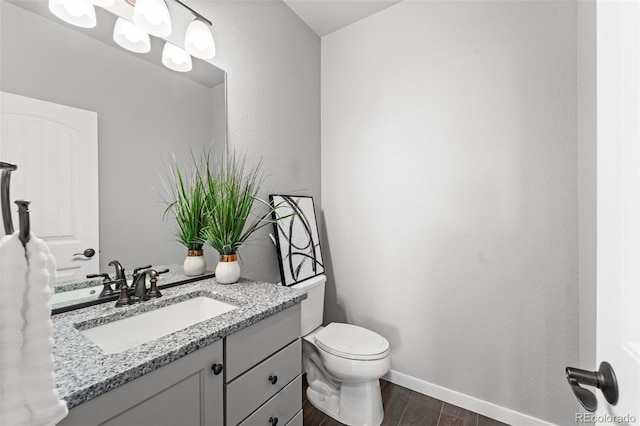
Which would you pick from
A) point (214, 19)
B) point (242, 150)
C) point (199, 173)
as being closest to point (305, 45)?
point (214, 19)

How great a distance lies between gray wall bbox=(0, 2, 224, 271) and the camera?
2.96 feet

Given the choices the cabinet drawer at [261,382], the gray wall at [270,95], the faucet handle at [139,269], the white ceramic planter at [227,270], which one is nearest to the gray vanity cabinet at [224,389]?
the cabinet drawer at [261,382]

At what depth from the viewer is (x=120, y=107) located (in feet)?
3.66

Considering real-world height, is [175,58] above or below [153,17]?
below

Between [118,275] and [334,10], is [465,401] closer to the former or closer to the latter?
[118,275]

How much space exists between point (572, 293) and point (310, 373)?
5.10 ft

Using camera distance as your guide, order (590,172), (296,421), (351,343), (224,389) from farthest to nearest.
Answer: (351,343) < (296,421) < (224,389) < (590,172)

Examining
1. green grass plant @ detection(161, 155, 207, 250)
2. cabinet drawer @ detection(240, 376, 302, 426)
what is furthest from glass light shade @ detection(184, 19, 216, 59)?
cabinet drawer @ detection(240, 376, 302, 426)

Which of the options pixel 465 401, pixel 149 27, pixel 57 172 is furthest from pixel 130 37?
pixel 465 401

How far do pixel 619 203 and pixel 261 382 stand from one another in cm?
112

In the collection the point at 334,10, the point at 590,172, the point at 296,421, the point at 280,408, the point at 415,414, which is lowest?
the point at 415,414

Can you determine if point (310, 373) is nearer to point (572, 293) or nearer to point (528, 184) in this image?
point (572, 293)

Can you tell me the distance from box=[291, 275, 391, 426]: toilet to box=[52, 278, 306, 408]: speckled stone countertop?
57 centimetres

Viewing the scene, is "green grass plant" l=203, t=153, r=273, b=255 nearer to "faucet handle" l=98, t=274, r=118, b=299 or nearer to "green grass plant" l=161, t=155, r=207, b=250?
"green grass plant" l=161, t=155, r=207, b=250
